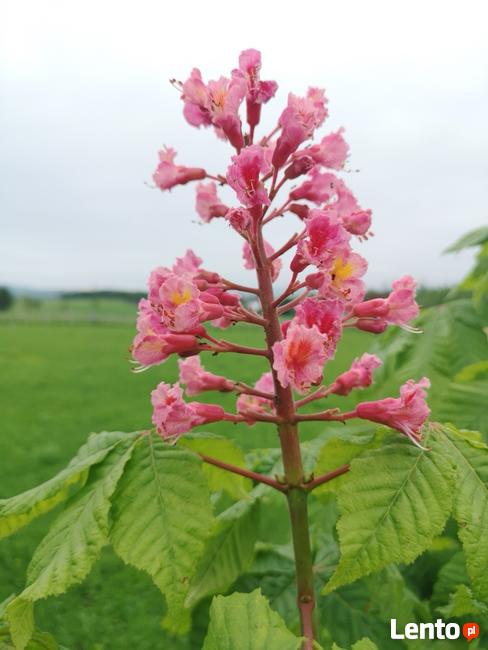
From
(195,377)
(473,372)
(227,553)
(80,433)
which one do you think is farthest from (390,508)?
(80,433)

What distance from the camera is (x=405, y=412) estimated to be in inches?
59.6

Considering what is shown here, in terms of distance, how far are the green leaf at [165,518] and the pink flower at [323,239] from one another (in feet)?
1.69

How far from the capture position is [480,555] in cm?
131

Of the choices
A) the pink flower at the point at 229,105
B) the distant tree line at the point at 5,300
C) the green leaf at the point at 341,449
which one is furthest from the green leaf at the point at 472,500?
the distant tree line at the point at 5,300

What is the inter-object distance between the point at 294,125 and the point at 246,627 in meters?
1.08

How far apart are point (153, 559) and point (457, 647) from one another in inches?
45.1

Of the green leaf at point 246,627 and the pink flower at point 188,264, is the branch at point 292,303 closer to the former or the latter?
the pink flower at point 188,264

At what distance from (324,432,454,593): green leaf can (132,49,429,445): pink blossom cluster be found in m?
0.07

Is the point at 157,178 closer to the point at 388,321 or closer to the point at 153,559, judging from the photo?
the point at 388,321

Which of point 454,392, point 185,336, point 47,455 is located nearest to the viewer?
point 185,336

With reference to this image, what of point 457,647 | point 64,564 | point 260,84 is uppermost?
point 260,84

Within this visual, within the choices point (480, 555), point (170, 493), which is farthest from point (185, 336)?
point (480, 555)

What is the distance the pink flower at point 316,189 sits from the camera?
5.58 feet

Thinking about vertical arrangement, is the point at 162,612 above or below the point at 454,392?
below
